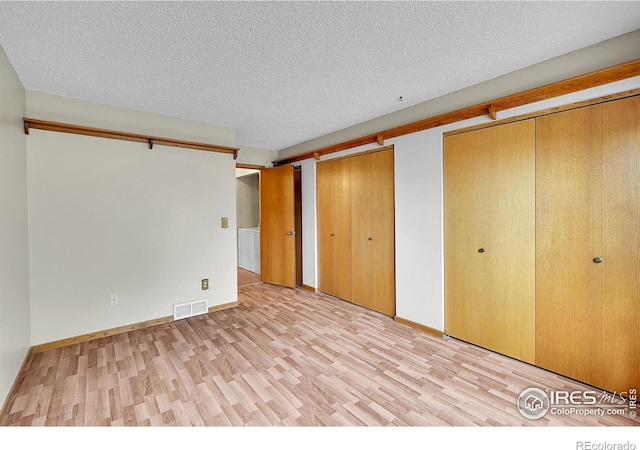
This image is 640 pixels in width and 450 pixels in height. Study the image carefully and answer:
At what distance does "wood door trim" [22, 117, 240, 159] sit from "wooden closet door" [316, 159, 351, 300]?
137 cm

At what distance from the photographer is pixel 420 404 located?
180 cm

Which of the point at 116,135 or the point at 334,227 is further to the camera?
the point at 334,227

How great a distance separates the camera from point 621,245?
181 cm

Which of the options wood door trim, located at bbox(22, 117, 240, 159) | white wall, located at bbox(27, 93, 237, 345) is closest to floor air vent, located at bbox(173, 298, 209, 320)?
white wall, located at bbox(27, 93, 237, 345)

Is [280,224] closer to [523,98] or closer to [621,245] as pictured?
[523,98]

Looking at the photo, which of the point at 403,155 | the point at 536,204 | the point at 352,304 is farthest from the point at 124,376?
the point at 536,204

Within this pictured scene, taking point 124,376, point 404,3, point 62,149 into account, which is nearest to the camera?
point 404,3

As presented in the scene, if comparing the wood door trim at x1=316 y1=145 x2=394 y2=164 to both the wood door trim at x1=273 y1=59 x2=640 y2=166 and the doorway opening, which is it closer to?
the wood door trim at x1=273 y1=59 x2=640 y2=166

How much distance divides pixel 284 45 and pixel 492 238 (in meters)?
2.28

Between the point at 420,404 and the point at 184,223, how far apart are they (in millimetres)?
3034

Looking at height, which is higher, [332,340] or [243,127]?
[243,127]

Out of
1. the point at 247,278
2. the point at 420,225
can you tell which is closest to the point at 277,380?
the point at 420,225

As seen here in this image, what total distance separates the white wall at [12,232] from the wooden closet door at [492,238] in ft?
11.4

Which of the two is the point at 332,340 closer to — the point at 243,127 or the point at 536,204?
the point at 536,204
